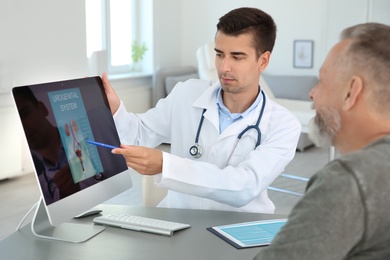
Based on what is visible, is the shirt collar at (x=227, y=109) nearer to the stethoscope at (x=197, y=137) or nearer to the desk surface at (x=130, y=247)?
the stethoscope at (x=197, y=137)

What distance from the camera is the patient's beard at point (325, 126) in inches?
46.4

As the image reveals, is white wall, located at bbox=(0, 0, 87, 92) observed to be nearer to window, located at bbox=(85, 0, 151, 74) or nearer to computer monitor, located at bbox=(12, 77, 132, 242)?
window, located at bbox=(85, 0, 151, 74)

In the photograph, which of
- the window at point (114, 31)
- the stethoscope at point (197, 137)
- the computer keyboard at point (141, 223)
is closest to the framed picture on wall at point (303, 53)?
the window at point (114, 31)

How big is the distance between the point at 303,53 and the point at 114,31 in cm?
210

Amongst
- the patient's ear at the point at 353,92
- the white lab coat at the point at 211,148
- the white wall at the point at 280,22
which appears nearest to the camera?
the patient's ear at the point at 353,92

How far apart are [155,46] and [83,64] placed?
5.44 feet

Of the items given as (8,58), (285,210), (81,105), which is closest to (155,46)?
(8,58)

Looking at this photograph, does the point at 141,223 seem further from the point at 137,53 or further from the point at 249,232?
the point at 137,53

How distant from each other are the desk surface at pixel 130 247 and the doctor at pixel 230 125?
0.19 m

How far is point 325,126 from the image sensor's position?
1.21 metres

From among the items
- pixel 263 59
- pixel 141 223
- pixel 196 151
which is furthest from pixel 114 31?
pixel 141 223

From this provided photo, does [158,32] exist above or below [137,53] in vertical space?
above

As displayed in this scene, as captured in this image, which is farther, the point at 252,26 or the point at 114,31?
the point at 114,31

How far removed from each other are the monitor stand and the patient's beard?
28.6 inches
